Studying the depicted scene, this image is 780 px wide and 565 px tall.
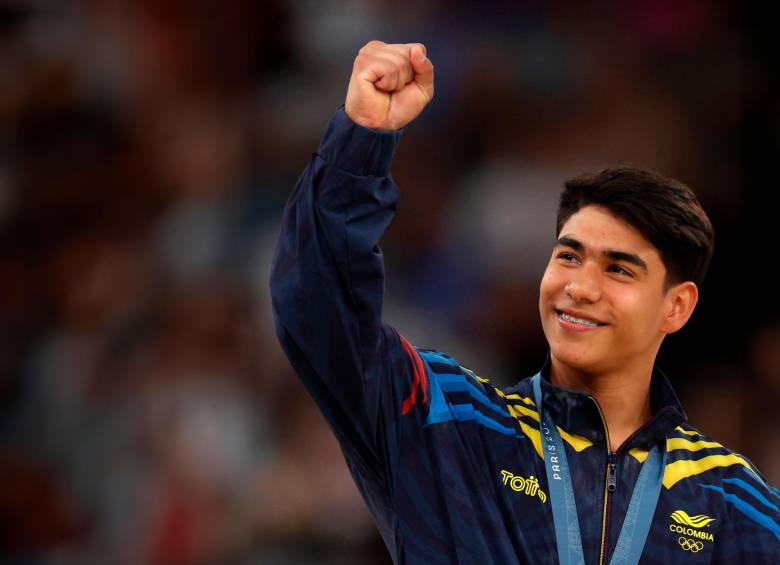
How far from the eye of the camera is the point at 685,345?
5.89 metres

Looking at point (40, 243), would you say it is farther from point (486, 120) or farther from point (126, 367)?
point (486, 120)

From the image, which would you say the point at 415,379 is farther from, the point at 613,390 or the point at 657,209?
the point at 657,209

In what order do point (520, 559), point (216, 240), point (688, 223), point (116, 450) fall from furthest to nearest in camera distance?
point (216, 240), point (116, 450), point (688, 223), point (520, 559)

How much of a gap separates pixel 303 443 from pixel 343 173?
10.8 feet

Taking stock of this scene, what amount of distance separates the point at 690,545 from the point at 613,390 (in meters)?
0.48

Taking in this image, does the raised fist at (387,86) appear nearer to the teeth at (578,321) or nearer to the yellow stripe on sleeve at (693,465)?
the teeth at (578,321)

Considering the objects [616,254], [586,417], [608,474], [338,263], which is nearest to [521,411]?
[586,417]

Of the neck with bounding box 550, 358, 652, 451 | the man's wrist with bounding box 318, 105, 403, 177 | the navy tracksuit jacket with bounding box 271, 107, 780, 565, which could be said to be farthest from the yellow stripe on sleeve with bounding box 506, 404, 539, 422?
the man's wrist with bounding box 318, 105, 403, 177

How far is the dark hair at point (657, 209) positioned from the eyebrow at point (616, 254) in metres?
0.07

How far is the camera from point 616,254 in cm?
314

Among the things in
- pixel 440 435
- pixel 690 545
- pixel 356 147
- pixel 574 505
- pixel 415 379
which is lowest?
pixel 690 545

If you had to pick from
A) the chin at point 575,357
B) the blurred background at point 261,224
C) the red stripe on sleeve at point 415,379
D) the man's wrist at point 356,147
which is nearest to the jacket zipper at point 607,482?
the chin at point 575,357

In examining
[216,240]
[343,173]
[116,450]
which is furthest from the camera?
[216,240]

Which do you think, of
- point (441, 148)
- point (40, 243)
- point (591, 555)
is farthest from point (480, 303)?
point (591, 555)
